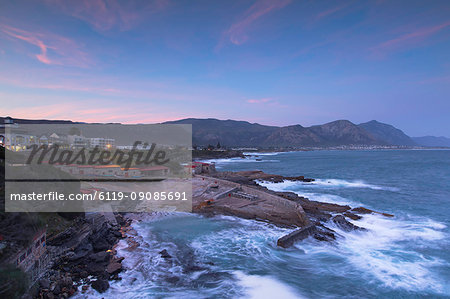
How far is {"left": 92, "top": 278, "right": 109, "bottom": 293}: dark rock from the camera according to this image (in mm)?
9921

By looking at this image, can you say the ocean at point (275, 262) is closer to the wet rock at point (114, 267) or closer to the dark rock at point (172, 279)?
the dark rock at point (172, 279)

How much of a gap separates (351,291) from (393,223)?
509 inches

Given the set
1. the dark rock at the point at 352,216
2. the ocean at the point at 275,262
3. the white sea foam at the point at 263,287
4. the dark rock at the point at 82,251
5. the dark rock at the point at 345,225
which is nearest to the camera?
the white sea foam at the point at 263,287

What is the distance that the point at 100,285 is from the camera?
32.8 feet

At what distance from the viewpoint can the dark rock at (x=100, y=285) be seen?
992 centimetres

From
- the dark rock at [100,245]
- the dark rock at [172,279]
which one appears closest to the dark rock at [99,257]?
the dark rock at [100,245]

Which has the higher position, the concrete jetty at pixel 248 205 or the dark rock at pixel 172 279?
the concrete jetty at pixel 248 205

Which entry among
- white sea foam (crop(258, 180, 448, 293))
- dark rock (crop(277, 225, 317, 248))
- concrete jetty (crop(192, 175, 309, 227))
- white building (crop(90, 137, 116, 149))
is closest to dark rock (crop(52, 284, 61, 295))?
dark rock (crop(277, 225, 317, 248))

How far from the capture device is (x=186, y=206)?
23516mm

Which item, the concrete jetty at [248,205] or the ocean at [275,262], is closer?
the ocean at [275,262]

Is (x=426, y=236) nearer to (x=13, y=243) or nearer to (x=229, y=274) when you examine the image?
(x=229, y=274)

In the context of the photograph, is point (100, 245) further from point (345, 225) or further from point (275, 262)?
point (345, 225)

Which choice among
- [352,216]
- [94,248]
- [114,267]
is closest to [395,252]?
[352,216]

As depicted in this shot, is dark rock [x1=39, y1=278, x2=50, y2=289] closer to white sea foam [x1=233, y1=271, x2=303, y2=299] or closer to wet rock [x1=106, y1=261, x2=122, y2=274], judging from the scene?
wet rock [x1=106, y1=261, x2=122, y2=274]
